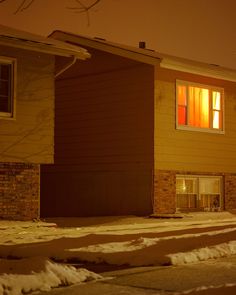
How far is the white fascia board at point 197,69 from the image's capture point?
20.8 meters

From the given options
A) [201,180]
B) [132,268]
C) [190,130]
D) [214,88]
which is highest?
[214,88]

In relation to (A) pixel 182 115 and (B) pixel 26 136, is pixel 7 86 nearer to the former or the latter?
(B) pixel 26 136

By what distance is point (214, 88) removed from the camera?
23141mm

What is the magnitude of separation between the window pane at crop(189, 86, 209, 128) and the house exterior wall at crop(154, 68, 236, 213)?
0.33 m

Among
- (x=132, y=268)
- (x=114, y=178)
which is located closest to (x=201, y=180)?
(x=114, y=178)

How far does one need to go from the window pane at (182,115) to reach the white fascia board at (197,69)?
1.29 m

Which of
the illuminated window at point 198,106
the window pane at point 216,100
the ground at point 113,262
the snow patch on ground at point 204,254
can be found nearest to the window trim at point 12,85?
the ground at point 113,262

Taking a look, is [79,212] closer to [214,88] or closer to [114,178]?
[114,178]

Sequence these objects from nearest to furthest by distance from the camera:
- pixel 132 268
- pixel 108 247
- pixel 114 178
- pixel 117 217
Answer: pixel 132 268 → pixel 108 247 → pixel 117 217 → pixel 114 178

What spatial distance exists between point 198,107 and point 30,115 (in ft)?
23.3

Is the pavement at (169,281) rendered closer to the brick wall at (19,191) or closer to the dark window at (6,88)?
the brick wall at (19,191)

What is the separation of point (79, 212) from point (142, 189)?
11.0 feet

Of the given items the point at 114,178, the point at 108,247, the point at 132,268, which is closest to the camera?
the point at 132,268

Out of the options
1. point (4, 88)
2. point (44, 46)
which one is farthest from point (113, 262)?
point (44, 46)
